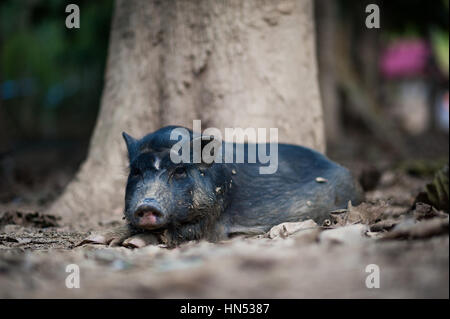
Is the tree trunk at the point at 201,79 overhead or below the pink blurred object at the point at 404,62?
below

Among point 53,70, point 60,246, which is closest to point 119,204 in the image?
point 60,246

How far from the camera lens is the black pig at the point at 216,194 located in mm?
3791

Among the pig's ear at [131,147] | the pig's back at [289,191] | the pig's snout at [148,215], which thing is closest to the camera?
the pig's snout at [148,215]

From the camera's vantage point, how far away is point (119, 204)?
5.87 m

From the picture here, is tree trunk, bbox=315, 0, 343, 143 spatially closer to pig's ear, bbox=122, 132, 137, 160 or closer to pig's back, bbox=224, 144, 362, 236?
pig's back, bbox=224, 144, 362, 236

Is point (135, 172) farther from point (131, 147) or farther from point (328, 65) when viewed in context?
point (328, 65)

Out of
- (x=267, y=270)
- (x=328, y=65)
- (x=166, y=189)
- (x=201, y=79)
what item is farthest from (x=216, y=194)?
(x=328, y=65)

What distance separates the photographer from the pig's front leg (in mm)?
3801

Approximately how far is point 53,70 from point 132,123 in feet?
60.1

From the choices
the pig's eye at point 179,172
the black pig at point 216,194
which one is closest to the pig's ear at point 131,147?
the black pig at point 216,194

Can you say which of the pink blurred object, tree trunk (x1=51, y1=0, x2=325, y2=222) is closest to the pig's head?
tree trunk (x1=51, y1=0, x2=325, y2=222)

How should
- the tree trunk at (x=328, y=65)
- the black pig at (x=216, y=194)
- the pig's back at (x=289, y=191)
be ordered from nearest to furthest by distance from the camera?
the black pig at (x=216, y=194) < the pig's back at (x=289, y=191) < the tree trunk at (x=328, y=65)

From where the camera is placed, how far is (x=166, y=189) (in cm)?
378

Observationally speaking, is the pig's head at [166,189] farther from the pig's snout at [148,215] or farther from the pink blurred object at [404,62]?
the pink blurred object at [404,62]
